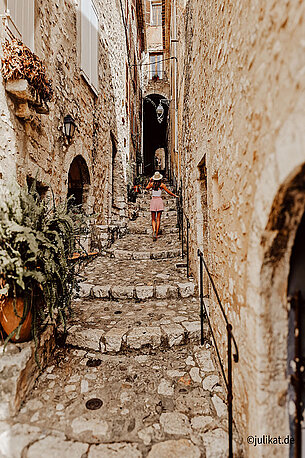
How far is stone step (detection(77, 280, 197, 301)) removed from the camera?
3766 millimetres

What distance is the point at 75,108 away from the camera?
4.73 metres

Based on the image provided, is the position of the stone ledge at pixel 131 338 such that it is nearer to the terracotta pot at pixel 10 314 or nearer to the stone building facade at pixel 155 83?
the terracotta pot at pixel 10 314

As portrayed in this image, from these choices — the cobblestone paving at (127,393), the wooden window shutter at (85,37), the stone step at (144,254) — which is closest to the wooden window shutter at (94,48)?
the wooden window shutter at (85,37)

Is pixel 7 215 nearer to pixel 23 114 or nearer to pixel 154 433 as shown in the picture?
pixel 23 114

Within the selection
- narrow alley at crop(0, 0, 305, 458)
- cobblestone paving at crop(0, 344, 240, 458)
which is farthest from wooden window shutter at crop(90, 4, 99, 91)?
cobblestone paving at crop(0, 344, 240, 458)

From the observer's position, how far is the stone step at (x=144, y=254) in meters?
5.48

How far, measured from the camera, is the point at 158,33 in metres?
20.1

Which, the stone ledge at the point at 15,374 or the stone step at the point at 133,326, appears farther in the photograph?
the stone step at the point at 133,326

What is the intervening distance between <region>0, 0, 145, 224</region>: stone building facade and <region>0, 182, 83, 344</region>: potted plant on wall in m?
0.46

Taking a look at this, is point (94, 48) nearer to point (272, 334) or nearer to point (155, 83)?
point (272, 334)

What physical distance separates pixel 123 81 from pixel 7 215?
8936 millimetres

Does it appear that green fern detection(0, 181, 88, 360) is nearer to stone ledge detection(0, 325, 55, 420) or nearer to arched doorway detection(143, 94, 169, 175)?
stone ledge detection(0, 325, 55, 420)

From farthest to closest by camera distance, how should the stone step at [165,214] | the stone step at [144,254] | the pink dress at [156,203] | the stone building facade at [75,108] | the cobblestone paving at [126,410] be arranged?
the stone step at [165,214] < the pink dress at [156,203] < the stone step at [144,254] < the stone building facade at [75,108] < the cobblestone paving at [126,410]

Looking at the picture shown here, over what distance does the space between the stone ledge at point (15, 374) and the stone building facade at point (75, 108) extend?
1.59 meters
